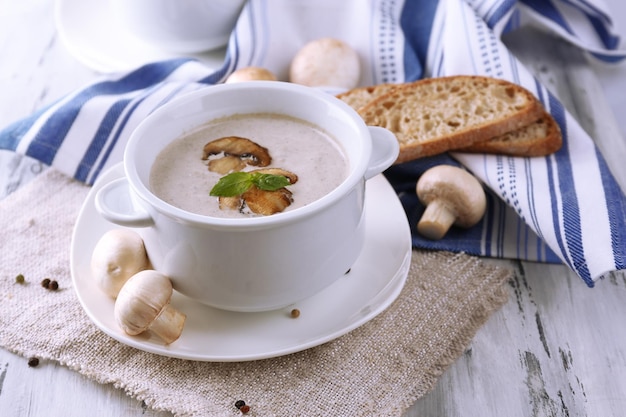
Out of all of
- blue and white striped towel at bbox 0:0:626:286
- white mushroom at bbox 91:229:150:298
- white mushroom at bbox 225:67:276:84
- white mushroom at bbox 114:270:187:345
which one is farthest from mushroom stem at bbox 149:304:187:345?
white mushroom at bbox 225:67:276:84

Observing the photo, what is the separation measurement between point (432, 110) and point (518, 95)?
10.0 inches

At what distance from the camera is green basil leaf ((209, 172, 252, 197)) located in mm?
1490

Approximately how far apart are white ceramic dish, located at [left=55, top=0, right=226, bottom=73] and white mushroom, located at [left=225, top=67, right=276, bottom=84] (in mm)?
313

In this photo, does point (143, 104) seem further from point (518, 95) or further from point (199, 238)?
point (518, 95)

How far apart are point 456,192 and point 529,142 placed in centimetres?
31

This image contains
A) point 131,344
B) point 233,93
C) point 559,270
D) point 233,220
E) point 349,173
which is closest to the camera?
point 233,220

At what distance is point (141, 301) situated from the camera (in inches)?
56.4

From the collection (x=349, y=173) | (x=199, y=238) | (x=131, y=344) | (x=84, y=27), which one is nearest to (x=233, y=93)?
(x=349, y=173)

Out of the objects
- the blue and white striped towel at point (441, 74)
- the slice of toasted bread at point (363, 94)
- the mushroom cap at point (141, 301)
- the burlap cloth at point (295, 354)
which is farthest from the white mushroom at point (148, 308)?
the slice of toasted bread at point (363, 94)

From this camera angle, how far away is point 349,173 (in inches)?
63.1

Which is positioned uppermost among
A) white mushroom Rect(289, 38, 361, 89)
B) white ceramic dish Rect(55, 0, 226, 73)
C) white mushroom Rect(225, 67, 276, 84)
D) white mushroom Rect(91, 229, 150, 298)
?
white mushroom Rect(91, 229, 150, 298)

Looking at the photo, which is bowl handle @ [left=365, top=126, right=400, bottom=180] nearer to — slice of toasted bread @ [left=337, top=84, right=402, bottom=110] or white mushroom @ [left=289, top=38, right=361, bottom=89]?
slice of toasted bread @ [left=337, top=84, right=402, bottom=110]

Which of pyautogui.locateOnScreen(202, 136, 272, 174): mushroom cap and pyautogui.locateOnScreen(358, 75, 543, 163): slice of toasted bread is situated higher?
pyautogui.locateOnScreen(202, 136, 272, 174): mushroom cap

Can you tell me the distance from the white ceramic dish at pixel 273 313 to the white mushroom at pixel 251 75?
0.69m
